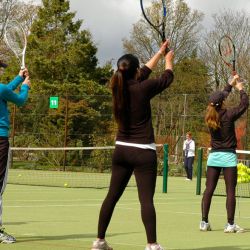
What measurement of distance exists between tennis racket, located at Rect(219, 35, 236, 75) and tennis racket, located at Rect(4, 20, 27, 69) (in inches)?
119

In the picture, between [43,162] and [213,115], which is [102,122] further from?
[213,115]

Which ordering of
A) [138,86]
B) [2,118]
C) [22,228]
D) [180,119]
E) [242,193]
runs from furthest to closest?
[180,119], [242,193], [22,228], [2,118], [138,86]

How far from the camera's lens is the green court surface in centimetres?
849

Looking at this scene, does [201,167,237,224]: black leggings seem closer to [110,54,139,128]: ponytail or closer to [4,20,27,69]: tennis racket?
[4,20,27,69]: tennis racket

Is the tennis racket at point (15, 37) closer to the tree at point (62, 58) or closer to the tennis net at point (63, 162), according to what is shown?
the tennis net at point (63, 162)

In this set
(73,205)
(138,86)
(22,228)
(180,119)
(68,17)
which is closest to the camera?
(138,86)

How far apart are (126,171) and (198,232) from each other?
2725mm

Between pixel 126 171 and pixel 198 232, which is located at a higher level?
pixel 126 171

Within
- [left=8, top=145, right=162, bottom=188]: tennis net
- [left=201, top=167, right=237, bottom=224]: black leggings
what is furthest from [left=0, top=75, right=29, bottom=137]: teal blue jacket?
[left=8, top=145, right=162, bottom=188]: tennis net

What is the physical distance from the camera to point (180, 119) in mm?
30109

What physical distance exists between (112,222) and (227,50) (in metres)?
3.08

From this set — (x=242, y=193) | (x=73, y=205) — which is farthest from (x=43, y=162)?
(x=73, y=205)

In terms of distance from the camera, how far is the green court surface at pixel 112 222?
849 centimetres

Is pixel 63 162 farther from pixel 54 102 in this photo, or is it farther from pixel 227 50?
pixel 227 50
